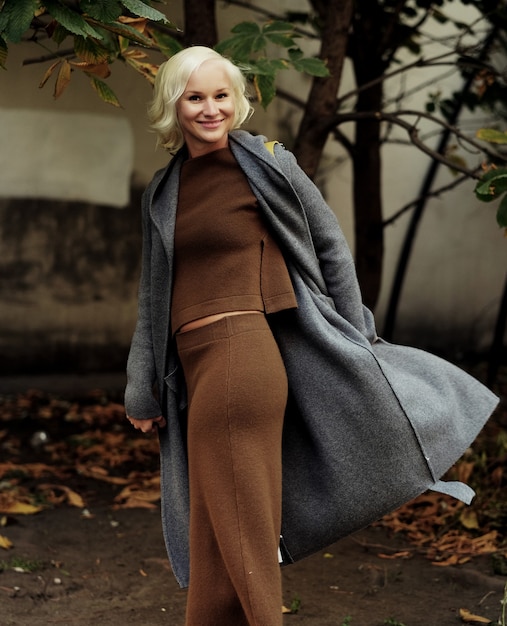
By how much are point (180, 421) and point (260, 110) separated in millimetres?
4216

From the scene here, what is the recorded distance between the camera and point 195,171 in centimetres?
302

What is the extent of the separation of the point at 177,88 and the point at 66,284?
4031 millimetres

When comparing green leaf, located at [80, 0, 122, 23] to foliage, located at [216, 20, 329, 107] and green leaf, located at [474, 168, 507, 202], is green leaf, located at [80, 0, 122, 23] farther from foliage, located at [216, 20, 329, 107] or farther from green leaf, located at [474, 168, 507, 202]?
green leaf, located at [474, 168, 507, 202]

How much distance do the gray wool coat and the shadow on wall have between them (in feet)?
12.2

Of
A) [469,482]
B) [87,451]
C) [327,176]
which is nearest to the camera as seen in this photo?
[469,482]

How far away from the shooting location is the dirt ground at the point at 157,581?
3771 mm

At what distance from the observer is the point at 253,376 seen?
2820mm

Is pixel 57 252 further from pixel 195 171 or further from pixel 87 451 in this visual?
pixel 195 171

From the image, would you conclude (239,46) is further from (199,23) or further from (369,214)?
(369,214)

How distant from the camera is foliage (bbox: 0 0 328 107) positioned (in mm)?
2840

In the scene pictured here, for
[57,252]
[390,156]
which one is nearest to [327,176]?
[390,156]

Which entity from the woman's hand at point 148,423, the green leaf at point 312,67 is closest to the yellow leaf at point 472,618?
the woman's hand at point 148,423

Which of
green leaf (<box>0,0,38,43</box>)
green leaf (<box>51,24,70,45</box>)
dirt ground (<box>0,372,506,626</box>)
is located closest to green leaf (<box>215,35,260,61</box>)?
green leaf (<box>51,24,70,45</box>)

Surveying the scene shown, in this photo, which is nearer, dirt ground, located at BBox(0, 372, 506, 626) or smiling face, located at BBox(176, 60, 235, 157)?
smiling face, located at BBox(176, 60, 235, 157)
